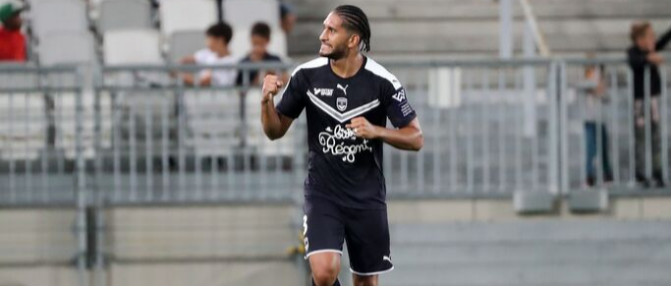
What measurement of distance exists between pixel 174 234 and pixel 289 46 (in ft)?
13.4

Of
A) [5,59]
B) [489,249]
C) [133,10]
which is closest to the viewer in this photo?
[489,249]

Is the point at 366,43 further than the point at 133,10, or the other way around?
the point at 133,10

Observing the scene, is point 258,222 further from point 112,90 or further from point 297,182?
point 112,90

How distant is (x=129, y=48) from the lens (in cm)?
1802

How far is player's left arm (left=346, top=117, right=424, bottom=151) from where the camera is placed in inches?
449

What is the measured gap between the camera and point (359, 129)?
11406 mm

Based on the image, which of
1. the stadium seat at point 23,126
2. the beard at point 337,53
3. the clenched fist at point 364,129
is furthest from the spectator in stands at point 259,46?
the clenched fist at point 364,129

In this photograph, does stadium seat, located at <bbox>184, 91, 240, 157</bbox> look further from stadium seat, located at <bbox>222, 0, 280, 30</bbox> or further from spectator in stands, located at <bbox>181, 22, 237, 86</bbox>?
stadium seat, located at <bbox>222, 0, 280, 30</bbox>

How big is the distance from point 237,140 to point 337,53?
4772 millimetres

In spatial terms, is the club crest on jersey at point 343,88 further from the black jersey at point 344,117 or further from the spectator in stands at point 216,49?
the spectator in stands at point 216,49

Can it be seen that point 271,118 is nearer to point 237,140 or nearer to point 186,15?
point 237,140

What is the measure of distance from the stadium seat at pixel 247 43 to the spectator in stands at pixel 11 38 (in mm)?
1716

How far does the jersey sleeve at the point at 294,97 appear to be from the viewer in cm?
1171

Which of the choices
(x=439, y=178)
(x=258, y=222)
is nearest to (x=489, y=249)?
(x=439, y=178)
